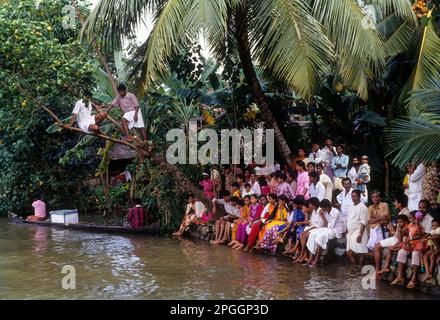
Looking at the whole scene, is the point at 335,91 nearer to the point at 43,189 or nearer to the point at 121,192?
the point at 121,192

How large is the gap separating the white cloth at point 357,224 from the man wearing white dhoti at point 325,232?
375 mm

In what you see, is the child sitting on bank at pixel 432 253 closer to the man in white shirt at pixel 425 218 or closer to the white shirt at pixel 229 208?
the man in white shirt at pixel 425 218

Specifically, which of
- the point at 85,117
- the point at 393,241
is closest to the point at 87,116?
the point at 85,117

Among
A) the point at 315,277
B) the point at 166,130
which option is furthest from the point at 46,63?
the point at 315,277

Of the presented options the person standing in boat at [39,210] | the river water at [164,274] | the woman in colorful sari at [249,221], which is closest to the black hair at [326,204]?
the river water at [164,274]

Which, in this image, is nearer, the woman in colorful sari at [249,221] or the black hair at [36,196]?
the woman in colorful sari at [249,221]

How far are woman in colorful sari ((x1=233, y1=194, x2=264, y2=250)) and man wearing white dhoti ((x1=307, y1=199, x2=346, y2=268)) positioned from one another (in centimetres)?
187

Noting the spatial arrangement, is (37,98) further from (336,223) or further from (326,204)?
(336,223)

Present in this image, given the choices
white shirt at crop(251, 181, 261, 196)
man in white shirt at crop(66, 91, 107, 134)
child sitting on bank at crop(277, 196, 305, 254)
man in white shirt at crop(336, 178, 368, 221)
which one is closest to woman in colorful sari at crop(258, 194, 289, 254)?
child sitting on bank at crop(277, 196, 305, 254)

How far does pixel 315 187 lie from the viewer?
12.3 m

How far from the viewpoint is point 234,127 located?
16.1m

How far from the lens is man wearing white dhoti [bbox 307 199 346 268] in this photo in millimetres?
10711

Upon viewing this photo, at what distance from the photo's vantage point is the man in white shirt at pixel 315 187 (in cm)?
1213

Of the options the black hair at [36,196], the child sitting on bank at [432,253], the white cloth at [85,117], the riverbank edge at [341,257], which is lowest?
the riverbank edge at [341,257]
